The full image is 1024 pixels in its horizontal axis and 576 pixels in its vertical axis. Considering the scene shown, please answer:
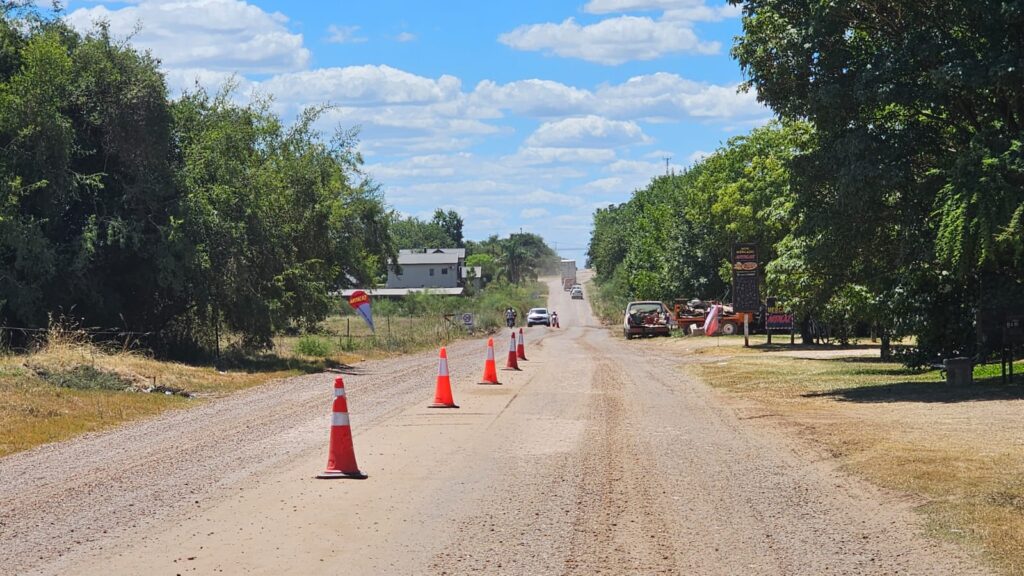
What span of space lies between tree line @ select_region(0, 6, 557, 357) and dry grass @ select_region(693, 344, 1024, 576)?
527 inches

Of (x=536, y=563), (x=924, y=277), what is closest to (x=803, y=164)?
(x=924, y=277)

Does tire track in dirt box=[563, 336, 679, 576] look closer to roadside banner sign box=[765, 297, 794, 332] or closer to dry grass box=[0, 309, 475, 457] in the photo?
dry grass box=[0, 309, 475, 457]

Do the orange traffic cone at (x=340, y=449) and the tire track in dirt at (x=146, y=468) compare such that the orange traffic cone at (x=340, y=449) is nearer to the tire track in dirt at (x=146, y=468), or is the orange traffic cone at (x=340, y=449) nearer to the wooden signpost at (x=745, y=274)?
the tire track in dirt at (x=146, y=468)

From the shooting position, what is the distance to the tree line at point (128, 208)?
2680 centimetres

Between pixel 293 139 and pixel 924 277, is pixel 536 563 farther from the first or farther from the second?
pixel 293 139

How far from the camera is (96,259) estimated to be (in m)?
29.0

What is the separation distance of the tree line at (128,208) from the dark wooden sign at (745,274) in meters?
14.5

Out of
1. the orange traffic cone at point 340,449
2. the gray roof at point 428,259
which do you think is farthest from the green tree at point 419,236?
the orange traffic cone at point 340,449

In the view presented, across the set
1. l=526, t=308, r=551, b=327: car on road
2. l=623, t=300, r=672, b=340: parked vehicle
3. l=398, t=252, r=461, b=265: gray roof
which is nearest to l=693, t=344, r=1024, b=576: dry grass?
l=623, t=300, r=672, b=340: parked vehicle

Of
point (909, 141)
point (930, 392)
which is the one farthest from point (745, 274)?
point (930, 392)

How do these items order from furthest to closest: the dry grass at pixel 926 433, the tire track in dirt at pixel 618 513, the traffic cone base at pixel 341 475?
the traffic cone base at pixel 341 475 < the dry grass at pixel 926 433 < the tire track in dirt at pixel 618 513

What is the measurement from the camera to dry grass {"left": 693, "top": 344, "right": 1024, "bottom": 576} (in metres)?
9.02

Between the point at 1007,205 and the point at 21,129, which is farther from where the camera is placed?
the point at 21,129

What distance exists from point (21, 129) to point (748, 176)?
32831mm
